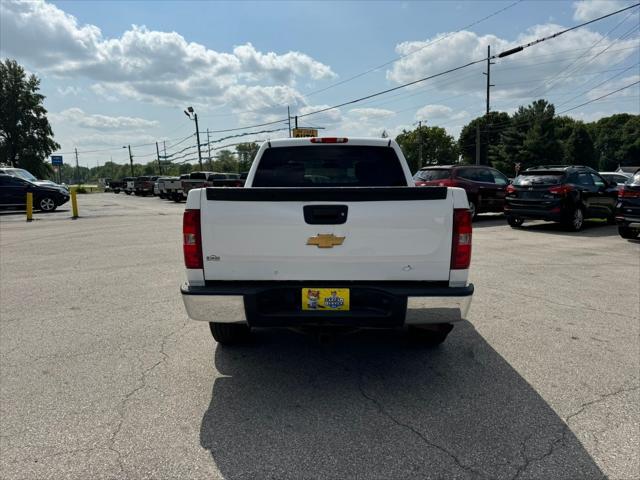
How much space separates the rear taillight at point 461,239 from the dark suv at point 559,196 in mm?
10113

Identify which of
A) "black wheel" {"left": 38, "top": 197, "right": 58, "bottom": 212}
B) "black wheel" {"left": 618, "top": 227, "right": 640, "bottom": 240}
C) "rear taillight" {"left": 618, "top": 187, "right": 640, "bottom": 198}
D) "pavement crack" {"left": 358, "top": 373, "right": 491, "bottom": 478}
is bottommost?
"pavement crack" {"left": 358, "top": 373, "right": 491, "bottom": 478}

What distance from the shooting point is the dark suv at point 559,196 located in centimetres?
1165

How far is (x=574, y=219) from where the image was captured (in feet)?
38.9

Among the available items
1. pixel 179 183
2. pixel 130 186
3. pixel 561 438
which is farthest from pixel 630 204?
pixel 130 186

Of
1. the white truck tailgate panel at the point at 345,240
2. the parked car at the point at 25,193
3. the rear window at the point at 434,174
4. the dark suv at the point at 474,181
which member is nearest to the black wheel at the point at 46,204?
the parked car at the point at 25,193

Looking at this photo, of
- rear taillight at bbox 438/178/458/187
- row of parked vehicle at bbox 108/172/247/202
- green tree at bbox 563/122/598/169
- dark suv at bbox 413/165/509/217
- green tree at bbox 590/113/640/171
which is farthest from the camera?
→ green tree at bbox 590/113/640/171

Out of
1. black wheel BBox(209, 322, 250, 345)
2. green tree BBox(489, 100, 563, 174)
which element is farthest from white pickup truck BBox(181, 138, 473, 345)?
green tree BBox(489, 100, 563, 174)

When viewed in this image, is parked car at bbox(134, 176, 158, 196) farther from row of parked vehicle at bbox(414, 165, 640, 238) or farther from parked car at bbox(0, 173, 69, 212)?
row of parked vehicle at bbox(414, 165, 640, 238)

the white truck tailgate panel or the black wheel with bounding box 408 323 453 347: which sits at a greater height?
the white truck tailgate panel

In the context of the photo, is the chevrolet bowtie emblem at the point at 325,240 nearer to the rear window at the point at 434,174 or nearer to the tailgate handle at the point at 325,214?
the tailgate handle at the point at 325,214

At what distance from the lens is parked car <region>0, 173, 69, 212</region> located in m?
19.4

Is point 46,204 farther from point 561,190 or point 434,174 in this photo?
point 561,190

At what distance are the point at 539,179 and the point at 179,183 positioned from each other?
2381cm

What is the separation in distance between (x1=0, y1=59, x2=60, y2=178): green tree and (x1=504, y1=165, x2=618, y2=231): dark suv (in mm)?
63321
